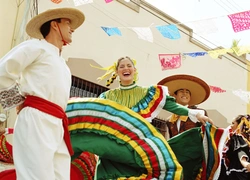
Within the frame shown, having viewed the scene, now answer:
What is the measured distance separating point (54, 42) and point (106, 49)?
198 inches

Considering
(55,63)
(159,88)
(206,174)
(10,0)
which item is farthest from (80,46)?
(55,63)

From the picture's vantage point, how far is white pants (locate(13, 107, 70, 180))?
2.34 metres

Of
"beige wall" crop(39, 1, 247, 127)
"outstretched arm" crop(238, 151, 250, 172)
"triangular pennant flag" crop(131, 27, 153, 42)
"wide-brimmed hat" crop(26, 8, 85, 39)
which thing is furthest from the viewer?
"beige wall" crop(39, 1, 247, 127)

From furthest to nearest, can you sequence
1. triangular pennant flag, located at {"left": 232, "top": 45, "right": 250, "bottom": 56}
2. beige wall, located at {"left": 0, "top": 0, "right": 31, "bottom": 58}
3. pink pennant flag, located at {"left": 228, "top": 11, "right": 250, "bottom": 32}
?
triangular pennant flag, located at {"left": 232, "top": 45, "right": 250, "bottom": 56} < beige wall, located at {"left": 0, "top": 0, "right": 31, "bottom": 58} < pink pennant flag, located at {"left": 228, "top": 11, "right": 250, "bottom": 32}

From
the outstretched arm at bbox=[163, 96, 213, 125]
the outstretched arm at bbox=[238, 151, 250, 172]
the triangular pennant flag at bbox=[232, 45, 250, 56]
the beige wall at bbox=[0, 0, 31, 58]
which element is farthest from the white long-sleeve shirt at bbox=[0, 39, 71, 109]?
the triangular pennant flag at bbox=[232, 45, 250, 56]

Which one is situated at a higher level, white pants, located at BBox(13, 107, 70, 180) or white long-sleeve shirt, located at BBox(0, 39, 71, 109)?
white long-sleeve shirt, located at BBox(0, 39, 71, 109)

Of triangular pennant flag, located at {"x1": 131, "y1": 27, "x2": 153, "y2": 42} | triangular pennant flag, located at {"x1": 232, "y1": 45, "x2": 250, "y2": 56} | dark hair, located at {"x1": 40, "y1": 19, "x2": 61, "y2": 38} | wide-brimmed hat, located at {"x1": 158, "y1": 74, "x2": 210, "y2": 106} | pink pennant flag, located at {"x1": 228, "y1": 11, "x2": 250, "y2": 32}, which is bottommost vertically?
wide-brimmed hat, located at {"x1": 158, "y1": 74, "x2": 210, "y2": 106}

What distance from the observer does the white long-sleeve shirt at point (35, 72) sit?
8.04ft

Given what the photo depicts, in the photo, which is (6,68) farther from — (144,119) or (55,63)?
(144,119)

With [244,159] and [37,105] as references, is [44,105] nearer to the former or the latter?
[37,105]

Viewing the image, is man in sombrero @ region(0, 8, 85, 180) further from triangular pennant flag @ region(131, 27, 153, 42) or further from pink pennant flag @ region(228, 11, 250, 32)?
triangular pennant flag @ region(131, 27, 153, 42)

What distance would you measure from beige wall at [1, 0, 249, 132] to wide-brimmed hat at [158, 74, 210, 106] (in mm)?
2830

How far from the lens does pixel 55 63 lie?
2621mm

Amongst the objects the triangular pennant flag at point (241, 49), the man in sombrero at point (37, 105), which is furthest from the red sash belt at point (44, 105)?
the triangular pennant flag at point (241, 49)
